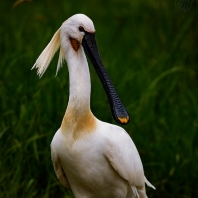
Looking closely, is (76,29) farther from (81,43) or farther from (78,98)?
(78,98)

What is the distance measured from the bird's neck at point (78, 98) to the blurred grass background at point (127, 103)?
1.06 m

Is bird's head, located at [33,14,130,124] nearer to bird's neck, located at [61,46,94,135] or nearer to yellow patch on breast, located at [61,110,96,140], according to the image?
bird's neck, located at [61,46,94,135]

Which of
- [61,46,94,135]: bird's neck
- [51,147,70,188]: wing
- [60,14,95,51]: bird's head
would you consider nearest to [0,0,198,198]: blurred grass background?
[51,147,70,188]: wing

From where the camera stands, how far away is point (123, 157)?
5.80 metres

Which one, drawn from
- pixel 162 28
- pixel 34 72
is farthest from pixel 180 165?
pixel 162 28

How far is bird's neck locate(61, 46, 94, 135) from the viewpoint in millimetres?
5621

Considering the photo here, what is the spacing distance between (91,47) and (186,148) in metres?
2.33

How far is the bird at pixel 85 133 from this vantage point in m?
5.61

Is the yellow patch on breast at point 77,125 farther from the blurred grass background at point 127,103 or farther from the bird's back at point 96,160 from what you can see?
the blurred grass background at point 127,103

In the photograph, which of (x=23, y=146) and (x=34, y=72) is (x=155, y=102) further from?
(x=23, y=146)

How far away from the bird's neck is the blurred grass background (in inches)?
41.6

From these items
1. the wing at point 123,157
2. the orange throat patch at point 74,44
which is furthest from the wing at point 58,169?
the orange throat patch at point 74,44

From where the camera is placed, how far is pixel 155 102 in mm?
8477

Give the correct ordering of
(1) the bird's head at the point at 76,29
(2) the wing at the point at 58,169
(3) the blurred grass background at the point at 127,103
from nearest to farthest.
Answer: (1) the bird's head at the point at 76,29 < (2) the wing at the point at 58,169 < (3) the blurred grass background at the point at 127,103
